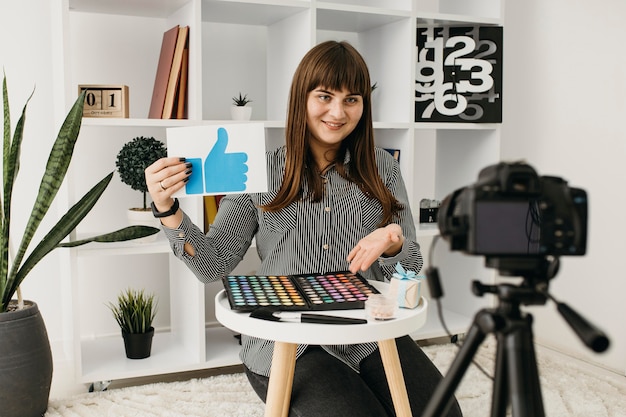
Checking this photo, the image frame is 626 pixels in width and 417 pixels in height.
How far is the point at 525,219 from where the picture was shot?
86cm

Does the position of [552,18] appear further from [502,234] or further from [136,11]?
[502,234]

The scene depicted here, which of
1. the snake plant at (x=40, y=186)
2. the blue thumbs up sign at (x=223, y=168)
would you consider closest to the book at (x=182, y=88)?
the snake plant at (x=40, y=186)

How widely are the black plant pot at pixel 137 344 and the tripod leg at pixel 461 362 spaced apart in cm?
177

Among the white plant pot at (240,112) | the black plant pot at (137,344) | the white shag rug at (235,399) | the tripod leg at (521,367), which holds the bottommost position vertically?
the white shag rug at (235,399)

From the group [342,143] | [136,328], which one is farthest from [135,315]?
[342,143]

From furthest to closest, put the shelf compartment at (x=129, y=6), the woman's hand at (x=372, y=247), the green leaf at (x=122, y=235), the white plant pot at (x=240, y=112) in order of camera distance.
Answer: the white plant pot at (x=240, y=112), the shelf compartment at (x=129, y=6), the green leaf at (x=122, y=235), the woman's hand at (x=372, y=247)

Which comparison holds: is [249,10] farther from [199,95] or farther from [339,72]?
[339,72]

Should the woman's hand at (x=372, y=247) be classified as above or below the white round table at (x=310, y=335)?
above

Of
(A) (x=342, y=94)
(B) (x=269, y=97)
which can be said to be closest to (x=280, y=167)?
(A) (x=342, y=94)

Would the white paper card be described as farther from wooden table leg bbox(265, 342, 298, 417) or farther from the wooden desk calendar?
the wooden desk calendar

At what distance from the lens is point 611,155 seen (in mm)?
2781

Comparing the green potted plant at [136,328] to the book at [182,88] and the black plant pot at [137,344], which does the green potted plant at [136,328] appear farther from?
the book at [182,88]

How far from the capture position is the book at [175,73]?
2434mm

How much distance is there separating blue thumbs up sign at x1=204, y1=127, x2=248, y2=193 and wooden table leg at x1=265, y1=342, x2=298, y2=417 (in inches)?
15.7
